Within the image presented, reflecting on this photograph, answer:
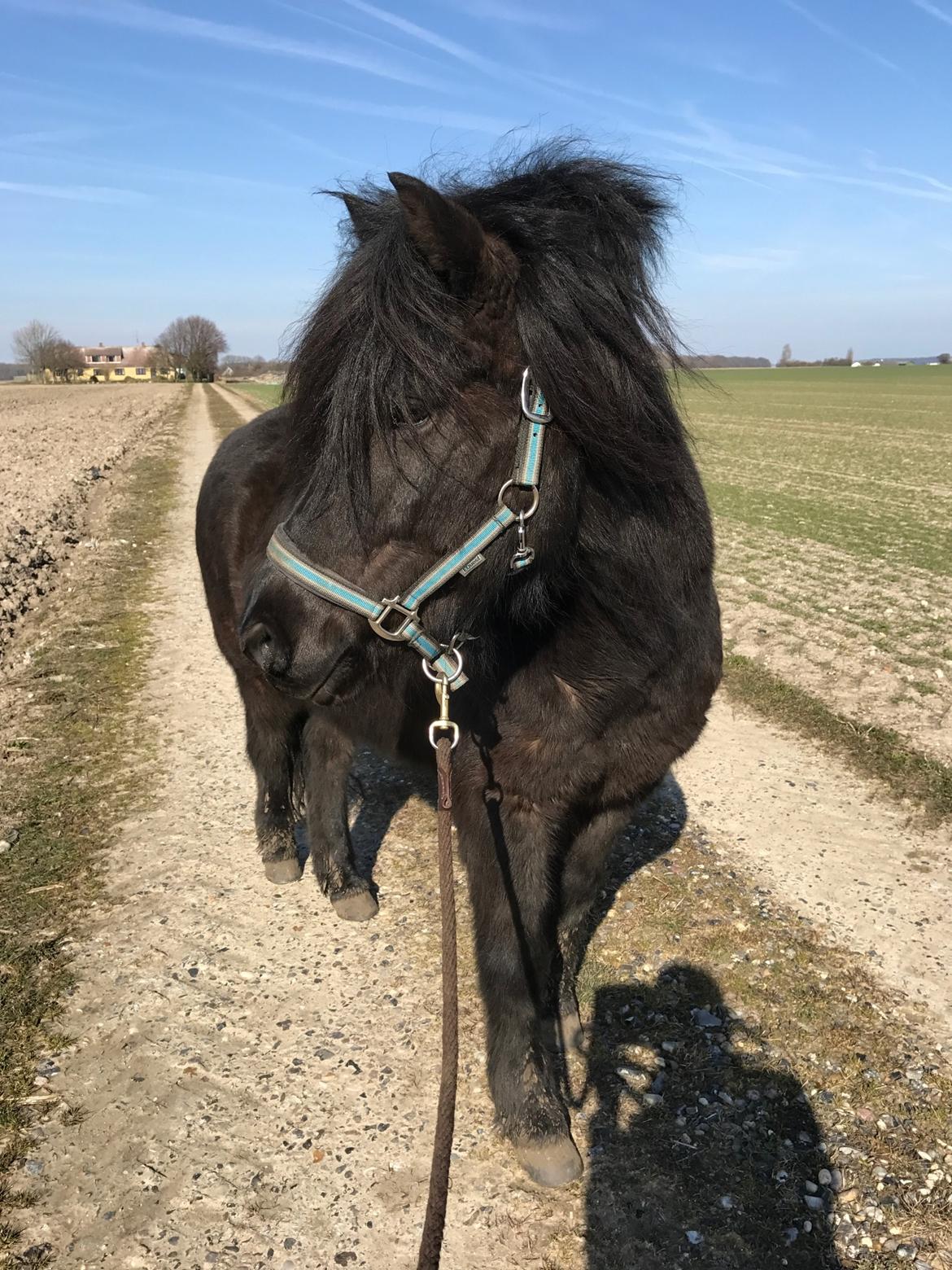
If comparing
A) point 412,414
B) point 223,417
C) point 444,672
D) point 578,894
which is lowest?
point 223,417

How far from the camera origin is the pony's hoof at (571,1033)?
3.34m

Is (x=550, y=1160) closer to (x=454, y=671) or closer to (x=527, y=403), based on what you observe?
(x=454, y=671)

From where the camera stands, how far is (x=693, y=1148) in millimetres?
2840

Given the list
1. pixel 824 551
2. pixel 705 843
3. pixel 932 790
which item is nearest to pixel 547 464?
pixel 705 843

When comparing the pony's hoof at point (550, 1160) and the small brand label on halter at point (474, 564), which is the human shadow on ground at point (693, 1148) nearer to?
the pony's hoof at point (550, 1160)

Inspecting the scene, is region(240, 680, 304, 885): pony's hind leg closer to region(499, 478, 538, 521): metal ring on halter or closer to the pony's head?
the pony's head

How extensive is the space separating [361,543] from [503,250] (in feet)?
2.83

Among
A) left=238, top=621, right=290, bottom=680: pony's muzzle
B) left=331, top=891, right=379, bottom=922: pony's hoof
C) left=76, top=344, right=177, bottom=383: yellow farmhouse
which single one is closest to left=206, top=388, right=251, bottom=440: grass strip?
left=331, top=891, right=379, bottom=922: pony's hoof

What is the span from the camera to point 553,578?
245cm

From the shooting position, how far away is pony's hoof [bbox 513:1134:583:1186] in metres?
2.75

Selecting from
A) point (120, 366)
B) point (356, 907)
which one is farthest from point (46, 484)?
point (120, 366)

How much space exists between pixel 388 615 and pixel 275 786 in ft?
8.99

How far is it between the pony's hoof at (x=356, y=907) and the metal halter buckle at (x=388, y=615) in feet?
8.07

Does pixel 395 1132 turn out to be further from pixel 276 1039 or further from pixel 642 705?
pixel 642 705
